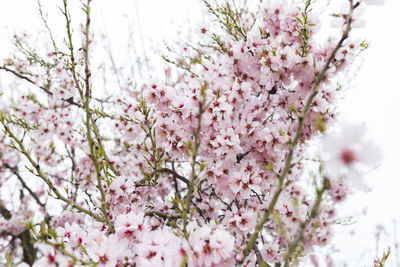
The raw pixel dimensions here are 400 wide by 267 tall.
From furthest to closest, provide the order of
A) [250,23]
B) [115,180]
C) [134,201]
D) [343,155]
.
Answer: [250,23]
[134,201]
[115,180]
[343,155]

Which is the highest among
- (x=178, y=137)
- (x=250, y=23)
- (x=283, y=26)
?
(x=250, y=23)

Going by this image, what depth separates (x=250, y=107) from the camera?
2766 millimetres

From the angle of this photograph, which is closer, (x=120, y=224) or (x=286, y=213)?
(x=120, y=224)

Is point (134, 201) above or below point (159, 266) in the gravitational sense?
above

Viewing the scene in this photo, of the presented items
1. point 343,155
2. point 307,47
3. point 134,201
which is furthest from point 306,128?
point 343,155

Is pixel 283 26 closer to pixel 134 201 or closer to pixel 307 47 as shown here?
pixel 307 47

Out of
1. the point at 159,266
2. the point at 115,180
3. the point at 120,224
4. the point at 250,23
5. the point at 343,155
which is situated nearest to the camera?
the point at 343,155

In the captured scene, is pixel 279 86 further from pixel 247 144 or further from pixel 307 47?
pixel 247 144

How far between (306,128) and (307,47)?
0.71 metres

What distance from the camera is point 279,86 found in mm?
2816

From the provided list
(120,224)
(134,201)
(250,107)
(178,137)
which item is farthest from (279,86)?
(120,224)

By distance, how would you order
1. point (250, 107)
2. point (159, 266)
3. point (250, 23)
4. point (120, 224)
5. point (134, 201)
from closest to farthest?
point (159, 266)
point (120, 224)
point (134, 201)
point (250, 107)
point (250, 23)

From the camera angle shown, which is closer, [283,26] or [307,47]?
[307,47]

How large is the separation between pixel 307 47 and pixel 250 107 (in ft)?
2.34
